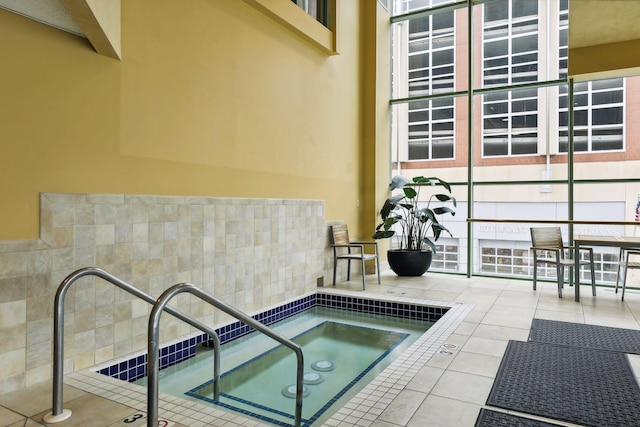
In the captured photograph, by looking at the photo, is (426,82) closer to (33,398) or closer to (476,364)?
(476,364)

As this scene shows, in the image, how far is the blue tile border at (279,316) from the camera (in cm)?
317

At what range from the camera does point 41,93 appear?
2.72m

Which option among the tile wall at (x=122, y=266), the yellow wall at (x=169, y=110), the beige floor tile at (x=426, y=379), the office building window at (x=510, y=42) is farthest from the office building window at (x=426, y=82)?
the beige floor tile at (x=426, y=379)

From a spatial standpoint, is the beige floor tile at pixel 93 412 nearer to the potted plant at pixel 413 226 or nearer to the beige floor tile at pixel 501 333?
the beige floor tile at pixel 501 333

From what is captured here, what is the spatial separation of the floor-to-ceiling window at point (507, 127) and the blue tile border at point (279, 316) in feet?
7.50

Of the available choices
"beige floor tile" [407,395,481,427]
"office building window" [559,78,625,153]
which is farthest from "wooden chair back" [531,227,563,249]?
"beige floor tile" [407,395,481,427]

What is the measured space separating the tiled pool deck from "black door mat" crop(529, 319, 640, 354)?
14 cm

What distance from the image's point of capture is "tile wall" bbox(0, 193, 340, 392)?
8.50 ft

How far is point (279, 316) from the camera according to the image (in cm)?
478

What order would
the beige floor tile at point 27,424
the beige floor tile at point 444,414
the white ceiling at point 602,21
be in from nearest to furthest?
the beige floor tile at point 27,424 → the beige floor tile at point 444,414 → the white ceiling at point 602,21

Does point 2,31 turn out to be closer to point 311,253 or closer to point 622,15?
point 311,253

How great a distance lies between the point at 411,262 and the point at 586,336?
120 inches

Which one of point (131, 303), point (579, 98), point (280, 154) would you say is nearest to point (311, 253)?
point (280, 154)

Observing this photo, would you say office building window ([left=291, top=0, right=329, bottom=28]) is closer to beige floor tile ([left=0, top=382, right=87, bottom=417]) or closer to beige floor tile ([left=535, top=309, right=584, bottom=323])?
beige floor tile ([left=535, top=309, right=584, bottom=323])
